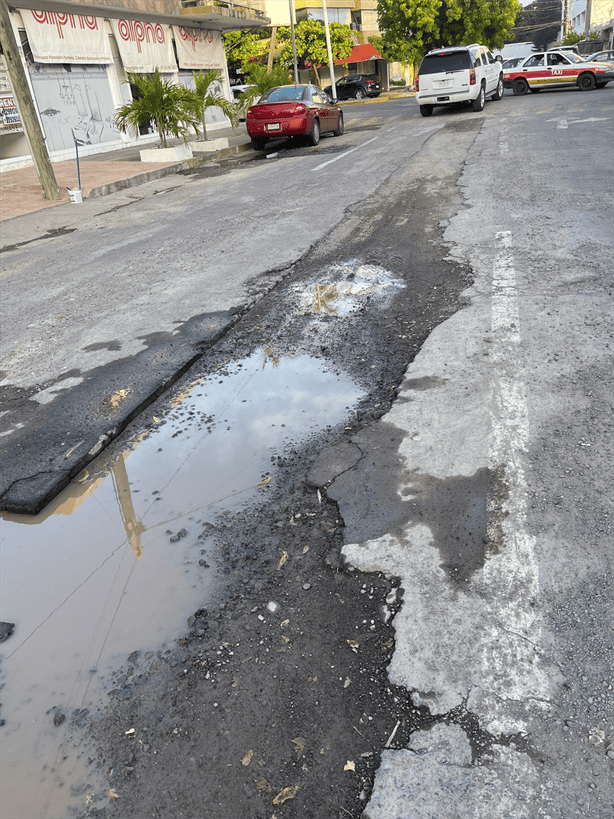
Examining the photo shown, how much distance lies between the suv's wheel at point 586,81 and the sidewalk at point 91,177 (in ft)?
44.4

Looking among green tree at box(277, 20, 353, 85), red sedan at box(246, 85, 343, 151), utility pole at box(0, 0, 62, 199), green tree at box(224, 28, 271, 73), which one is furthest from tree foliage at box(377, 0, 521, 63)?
utility pole at box(0, 0, 62, 199)

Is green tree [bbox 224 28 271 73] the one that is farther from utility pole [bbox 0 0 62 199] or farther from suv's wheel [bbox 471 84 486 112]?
utility pole [bbox 0 0 62 199]

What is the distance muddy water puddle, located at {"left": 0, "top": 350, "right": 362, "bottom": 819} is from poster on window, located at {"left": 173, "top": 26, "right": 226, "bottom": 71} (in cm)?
2820

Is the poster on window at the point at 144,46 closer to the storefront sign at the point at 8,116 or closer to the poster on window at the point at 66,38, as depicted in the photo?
the poster on window at the point at 66,38

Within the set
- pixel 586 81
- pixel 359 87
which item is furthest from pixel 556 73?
pixel 359 87

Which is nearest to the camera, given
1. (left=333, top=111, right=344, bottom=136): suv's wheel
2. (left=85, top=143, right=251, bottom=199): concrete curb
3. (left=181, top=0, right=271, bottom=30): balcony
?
(left=85, top=143, right=251, bottom=199): concrete curb

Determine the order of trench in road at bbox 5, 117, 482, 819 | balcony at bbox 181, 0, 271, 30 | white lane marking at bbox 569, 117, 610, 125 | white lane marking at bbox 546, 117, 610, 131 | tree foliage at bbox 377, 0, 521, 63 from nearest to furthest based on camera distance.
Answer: trench in road at bbox 5, 117, 482, 819, white lane marking at bbox 546, 117, 610, 131, white lane marking at bbox 569, 117, 610, 125, balcony at bbox 181, 0, 271, 30, tree foliage at bbox 377, 0, 521, 63

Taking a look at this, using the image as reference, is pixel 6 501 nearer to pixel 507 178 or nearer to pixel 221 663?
pixel 221 663

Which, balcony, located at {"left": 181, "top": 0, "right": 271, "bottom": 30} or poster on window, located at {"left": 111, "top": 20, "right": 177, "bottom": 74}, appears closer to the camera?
poster on window, located at {"left": 111, "top": 20, "right": 177, "bottom": 74}

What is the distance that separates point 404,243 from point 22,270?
4741 millimetres

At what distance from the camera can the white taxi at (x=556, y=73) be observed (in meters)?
24.9

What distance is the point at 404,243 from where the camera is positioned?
7.40 metres

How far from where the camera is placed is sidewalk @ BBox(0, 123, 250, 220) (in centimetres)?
1362

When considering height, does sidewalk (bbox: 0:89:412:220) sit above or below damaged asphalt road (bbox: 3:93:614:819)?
above
